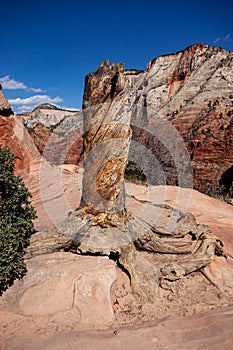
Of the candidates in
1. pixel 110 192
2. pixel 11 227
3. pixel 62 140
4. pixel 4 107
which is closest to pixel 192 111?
pixel 62 140

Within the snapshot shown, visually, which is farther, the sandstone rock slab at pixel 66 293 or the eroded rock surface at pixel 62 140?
the eroded rock surface at pixel 62 140

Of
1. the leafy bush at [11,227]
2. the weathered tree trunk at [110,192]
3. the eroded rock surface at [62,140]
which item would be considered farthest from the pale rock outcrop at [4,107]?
the eroded rock surface at [62,140]

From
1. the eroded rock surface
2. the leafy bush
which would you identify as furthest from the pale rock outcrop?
the eroded rock surface

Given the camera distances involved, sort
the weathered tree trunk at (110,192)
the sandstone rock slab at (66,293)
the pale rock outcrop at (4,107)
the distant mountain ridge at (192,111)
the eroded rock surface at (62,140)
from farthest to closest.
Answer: the eroded rock surface at (62,140) < the distant mountain ridge at (192,111) < the pale rock outcrop at (4,107) < the weathered tree trunk at (110,192) < the sandstone rock slab at (66,293)

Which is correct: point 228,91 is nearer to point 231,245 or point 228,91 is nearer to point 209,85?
point 209,85

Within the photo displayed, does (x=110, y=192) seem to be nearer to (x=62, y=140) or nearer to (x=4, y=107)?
(x=4, y=107)

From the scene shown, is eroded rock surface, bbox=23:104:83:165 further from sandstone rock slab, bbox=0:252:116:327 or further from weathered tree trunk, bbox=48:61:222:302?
sandstone rock slab, bbox=0:252:116:327

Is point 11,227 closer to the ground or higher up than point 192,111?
closer to the ground

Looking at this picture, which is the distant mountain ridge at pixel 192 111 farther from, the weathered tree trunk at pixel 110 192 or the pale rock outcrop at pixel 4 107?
the weathered tree trunk at pixel 110 192

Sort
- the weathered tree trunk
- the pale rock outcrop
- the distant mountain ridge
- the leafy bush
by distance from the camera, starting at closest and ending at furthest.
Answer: the leafy bush, the weathered tree trunk, the pale rock outcrop, the distant mountain ridge
